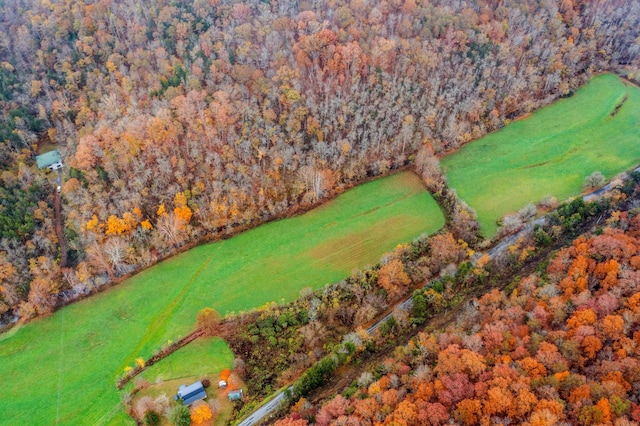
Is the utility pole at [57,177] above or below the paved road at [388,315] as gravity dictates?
above

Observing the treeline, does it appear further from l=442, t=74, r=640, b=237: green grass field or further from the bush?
the bush

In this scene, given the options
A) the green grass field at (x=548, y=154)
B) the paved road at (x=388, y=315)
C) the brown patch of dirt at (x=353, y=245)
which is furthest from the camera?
the green grass field at (x=548, y=154)

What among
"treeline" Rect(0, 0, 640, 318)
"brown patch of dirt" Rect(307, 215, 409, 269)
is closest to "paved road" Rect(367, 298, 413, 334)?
"brown patch of dirt" Rect(307, 215, 409, 269)

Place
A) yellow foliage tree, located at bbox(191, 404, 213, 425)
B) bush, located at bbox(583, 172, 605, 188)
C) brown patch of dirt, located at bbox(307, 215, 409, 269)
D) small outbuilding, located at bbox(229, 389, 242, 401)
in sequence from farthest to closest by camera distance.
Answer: bush, located at bbox(583, 172, 605, 188)
brown patch of dirt, located at bbox(307, 215, 409, 269)
small outbuilding, located at bbox(229, 389, 242, 401)
yellow foliage tree, located at bbox(191, 404, 213, 425)

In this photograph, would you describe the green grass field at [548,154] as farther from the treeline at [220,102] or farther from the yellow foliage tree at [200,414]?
the yellow foliage tree at [200,414]

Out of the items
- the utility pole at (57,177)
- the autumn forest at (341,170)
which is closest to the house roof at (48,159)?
the utility pole at (57,177)

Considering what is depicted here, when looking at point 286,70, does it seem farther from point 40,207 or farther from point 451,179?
point 40,207

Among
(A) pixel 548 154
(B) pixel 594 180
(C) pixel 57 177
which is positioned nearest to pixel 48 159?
Answer: (C) pixel 57 177
